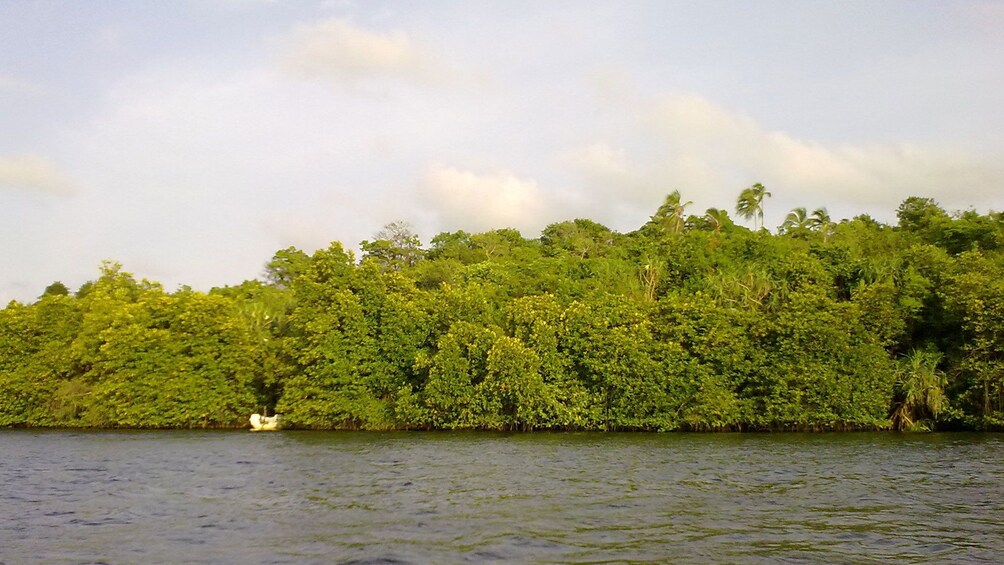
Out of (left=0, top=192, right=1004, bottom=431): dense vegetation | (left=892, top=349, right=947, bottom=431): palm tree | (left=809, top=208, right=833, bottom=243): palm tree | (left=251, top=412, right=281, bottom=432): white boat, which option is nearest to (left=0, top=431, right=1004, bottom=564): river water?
(left=892, top=349, right=947, bottom=431): palm tree

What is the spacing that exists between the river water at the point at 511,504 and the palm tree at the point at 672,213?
49.9 meters

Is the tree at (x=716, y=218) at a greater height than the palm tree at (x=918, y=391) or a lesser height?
greater

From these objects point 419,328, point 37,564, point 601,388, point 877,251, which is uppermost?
point 877,251

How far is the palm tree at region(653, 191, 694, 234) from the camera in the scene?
90.3 meters

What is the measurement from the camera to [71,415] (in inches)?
2378

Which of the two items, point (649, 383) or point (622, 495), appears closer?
point (622, 495)

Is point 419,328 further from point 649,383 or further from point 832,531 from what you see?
point 832,531

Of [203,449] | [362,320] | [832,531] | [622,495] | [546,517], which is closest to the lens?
[832,531]

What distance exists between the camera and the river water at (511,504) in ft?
59.8

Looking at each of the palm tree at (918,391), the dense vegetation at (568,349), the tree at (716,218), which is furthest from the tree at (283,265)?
the palm tree at (918,391)

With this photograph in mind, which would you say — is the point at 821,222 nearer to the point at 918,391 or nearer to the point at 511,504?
the point at 918,391

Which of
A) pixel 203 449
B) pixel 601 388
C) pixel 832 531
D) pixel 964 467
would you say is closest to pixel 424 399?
pixel 601 388

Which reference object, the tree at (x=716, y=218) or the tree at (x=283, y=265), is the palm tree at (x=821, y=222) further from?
the tree at (x=283, y=265)

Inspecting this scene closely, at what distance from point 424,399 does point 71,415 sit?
2842 cm
